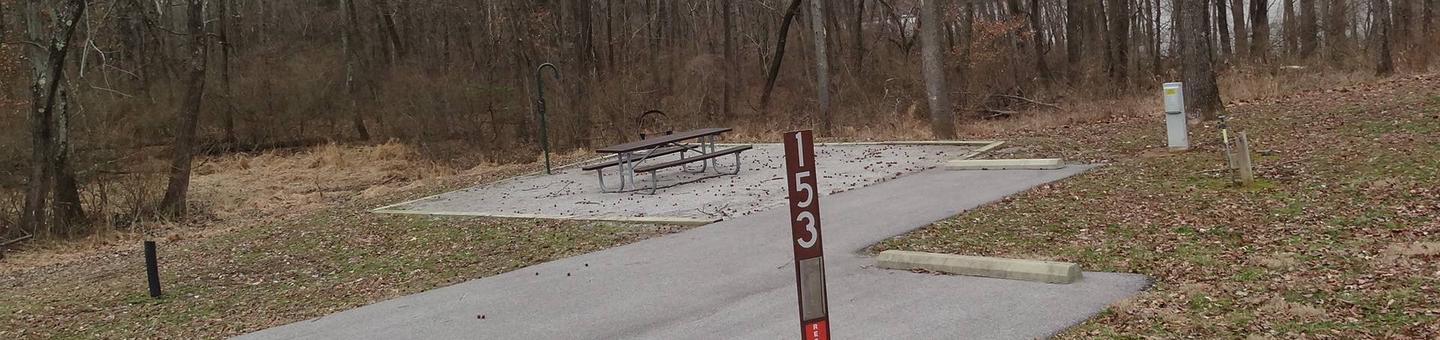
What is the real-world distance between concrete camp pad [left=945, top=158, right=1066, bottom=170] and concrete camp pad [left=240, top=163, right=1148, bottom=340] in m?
2.40

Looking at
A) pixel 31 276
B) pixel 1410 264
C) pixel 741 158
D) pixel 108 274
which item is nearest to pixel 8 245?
pixel 31 276

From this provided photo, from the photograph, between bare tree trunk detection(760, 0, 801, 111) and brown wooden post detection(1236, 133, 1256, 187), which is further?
bare tree trunk detection(760, 0, 801, 111)

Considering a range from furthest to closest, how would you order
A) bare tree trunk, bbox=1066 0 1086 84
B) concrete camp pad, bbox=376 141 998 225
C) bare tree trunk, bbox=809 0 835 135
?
bare tree trunk, bbox=1066 0 1086 84 → bare tree trunk, bbox=809 0 835 135 → concrete camp pad, bbox=376 141 998 225

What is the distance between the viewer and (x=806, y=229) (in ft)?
11.1

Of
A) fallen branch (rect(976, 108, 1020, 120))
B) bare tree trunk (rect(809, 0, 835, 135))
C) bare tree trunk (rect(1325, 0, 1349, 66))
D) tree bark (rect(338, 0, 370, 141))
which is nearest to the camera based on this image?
bare tree trunk (rect(809, 0, 835, 135))

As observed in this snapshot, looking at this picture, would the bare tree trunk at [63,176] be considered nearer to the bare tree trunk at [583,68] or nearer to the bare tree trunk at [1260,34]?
the bare tree trunk at [583,68]

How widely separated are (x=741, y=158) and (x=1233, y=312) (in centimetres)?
1168

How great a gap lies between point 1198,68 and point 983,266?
32.0 ft

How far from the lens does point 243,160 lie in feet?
90.2

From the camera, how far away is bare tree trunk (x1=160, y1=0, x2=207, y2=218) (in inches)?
653

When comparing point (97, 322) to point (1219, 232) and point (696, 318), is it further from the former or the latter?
point (1219, 232)

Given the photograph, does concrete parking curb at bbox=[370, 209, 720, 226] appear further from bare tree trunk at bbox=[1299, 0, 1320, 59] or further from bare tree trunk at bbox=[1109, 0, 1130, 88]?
bare tree trunk at bbox=[1299, 0, 1320, 59]

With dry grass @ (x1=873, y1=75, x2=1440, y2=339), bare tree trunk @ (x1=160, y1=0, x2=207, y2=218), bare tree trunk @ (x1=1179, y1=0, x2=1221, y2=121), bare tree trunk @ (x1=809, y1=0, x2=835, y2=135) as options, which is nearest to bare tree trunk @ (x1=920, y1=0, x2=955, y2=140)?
bare tree trunk @ (x1=809, y1=0, x2=835, y2=135)

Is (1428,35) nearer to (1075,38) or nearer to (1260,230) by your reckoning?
(1075,38)
